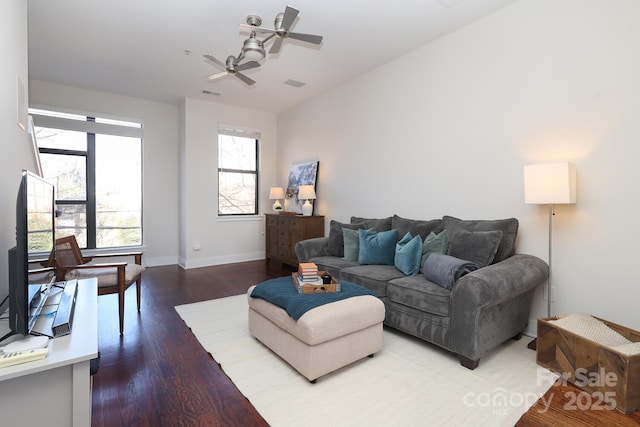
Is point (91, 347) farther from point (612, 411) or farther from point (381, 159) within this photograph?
point (381, 159)

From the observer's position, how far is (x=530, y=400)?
5.98 feet

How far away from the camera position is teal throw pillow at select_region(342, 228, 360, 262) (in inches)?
142

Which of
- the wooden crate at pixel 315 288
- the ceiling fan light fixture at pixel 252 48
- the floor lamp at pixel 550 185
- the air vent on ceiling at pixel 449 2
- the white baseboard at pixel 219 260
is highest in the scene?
the air vent on ceiling at pixel 449 2

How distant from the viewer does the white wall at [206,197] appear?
5469 millimetres

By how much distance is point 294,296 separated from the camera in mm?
2225

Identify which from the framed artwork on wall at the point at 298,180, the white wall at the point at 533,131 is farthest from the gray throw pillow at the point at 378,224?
the framed artwork on wall at the point at 298,180

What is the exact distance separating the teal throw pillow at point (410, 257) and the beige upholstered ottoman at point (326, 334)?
0.73 m

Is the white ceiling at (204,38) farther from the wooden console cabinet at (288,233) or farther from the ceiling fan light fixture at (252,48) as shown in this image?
the wooden console cabinet at (288,233)

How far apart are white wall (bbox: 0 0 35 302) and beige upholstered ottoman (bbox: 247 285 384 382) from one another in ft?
5.38

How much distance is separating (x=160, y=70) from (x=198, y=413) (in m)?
4.30

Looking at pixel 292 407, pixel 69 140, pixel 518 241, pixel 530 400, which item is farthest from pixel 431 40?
pixel 69 140

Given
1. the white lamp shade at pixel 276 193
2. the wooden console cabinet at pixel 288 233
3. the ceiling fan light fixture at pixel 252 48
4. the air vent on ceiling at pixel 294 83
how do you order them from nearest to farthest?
the ceiling fan light fixture at pixel 252 48, the air vent on ceiling at pixel 294 83, the wooden console cabinet at pixel 288 233, the white lamp shade at pixel 276 193

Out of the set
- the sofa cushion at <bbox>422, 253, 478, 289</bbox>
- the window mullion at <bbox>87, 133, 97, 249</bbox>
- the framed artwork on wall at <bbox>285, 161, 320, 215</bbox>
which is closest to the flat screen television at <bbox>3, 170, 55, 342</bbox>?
the sofa cushion at <bbox>422, 253, 478, 289</bbox>

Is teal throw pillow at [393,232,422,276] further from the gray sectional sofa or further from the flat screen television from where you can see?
the flat screen television
